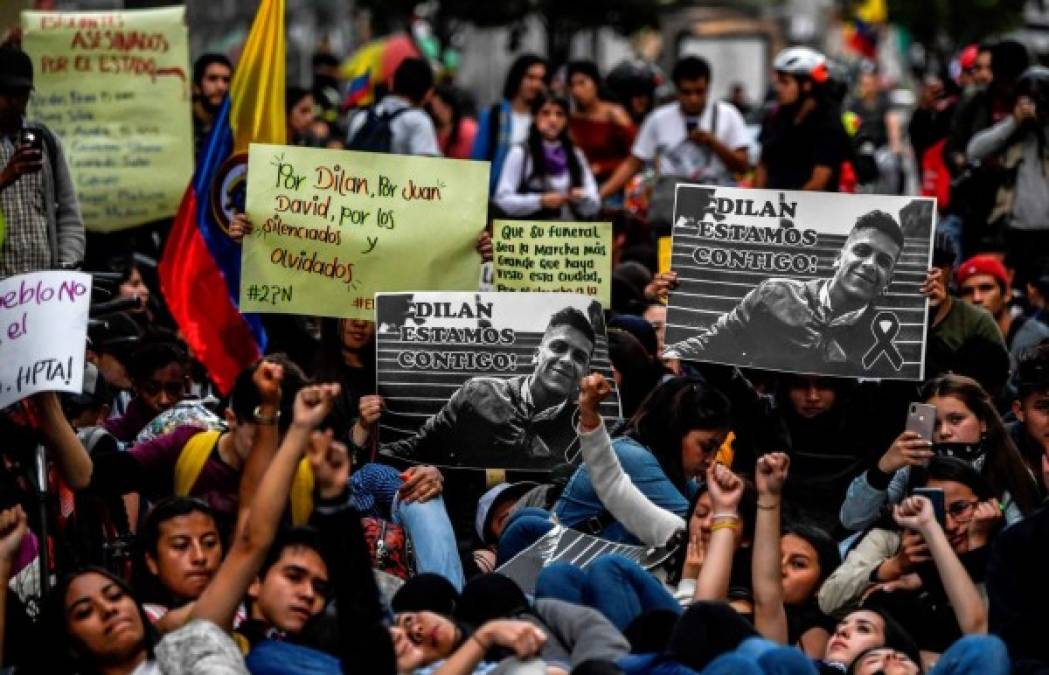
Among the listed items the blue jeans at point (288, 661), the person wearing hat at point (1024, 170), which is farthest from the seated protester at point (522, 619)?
the person wearing hat at point (1024, 170)

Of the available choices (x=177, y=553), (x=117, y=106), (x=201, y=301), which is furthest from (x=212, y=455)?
(x=117, y=106)

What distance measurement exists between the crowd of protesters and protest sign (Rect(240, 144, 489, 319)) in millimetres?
153

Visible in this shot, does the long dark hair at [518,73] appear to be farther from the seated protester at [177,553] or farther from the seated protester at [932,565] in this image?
the seated protester at [177,553]

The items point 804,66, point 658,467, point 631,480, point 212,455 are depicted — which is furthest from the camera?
point 804,66

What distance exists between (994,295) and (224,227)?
343cm

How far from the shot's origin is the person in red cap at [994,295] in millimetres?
11578

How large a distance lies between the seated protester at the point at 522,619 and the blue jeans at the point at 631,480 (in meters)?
0.89

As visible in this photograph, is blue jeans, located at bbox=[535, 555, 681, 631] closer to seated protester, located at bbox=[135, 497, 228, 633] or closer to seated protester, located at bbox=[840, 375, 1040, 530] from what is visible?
seated protester, located at bbox=[135, 497, 228, 633]

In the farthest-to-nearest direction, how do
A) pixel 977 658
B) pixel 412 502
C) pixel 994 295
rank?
pixel 994 295 < pixel 412 502 < pixel 977 658

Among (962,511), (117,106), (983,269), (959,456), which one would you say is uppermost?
(117,106)

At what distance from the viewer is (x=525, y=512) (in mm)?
8867

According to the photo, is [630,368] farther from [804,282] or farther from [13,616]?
[13,616]

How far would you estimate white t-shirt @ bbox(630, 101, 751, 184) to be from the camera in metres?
15.5

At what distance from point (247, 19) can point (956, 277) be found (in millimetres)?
23372
